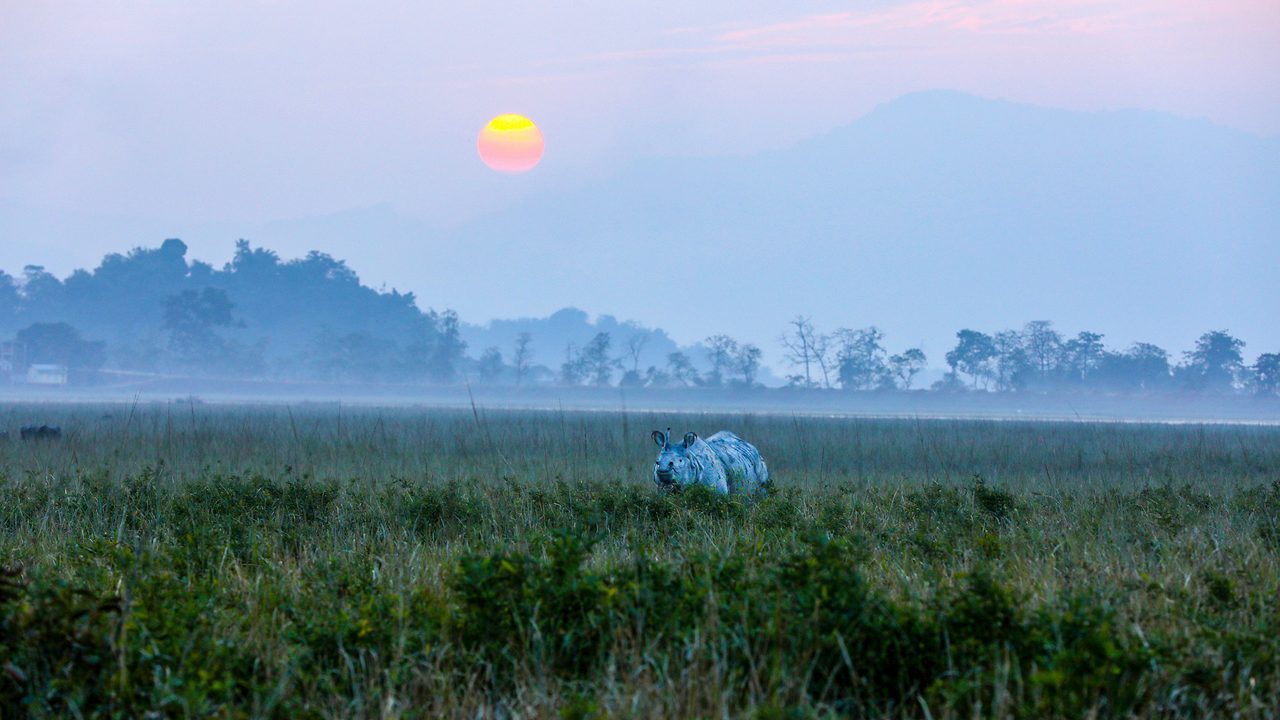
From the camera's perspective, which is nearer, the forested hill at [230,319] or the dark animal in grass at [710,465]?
the dark animal in grass at [710,465]

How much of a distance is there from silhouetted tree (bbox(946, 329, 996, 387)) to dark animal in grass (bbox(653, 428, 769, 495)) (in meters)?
97.7

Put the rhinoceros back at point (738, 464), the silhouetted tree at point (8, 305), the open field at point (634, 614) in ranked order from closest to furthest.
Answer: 1. the open field at point (634, 614)
2. the rhinoceros back at point (738, 464)
3. the silhouetted tree at point (8, 305)

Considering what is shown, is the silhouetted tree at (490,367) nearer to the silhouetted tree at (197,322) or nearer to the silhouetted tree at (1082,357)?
the silhouetted tree at (197,322)

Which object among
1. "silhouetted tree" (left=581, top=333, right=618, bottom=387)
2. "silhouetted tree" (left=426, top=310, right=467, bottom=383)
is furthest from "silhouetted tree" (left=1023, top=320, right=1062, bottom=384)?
"silhouetted tree" (left=426, top=310, right=467, bottom=383)

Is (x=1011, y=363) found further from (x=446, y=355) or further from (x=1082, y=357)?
(x=446, y=355)

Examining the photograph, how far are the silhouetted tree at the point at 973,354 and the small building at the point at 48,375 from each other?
100332 mm

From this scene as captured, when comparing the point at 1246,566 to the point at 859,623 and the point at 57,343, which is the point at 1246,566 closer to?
the point at 859,623

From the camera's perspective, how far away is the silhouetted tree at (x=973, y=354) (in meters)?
106

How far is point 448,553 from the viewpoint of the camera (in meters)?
7.34

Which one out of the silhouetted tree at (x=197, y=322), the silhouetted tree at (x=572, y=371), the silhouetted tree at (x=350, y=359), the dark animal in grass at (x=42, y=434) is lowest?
the dark animal in grass at (x=42, y=434)

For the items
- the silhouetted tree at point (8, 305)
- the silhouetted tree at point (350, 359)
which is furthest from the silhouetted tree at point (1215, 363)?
the silhouetted tree at point (8, 305)

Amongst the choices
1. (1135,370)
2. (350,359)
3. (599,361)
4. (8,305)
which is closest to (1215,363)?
(1135,370)

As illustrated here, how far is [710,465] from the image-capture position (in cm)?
1140

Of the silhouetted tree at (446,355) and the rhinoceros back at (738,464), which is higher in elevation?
the silhouetted tree at (446,355)
